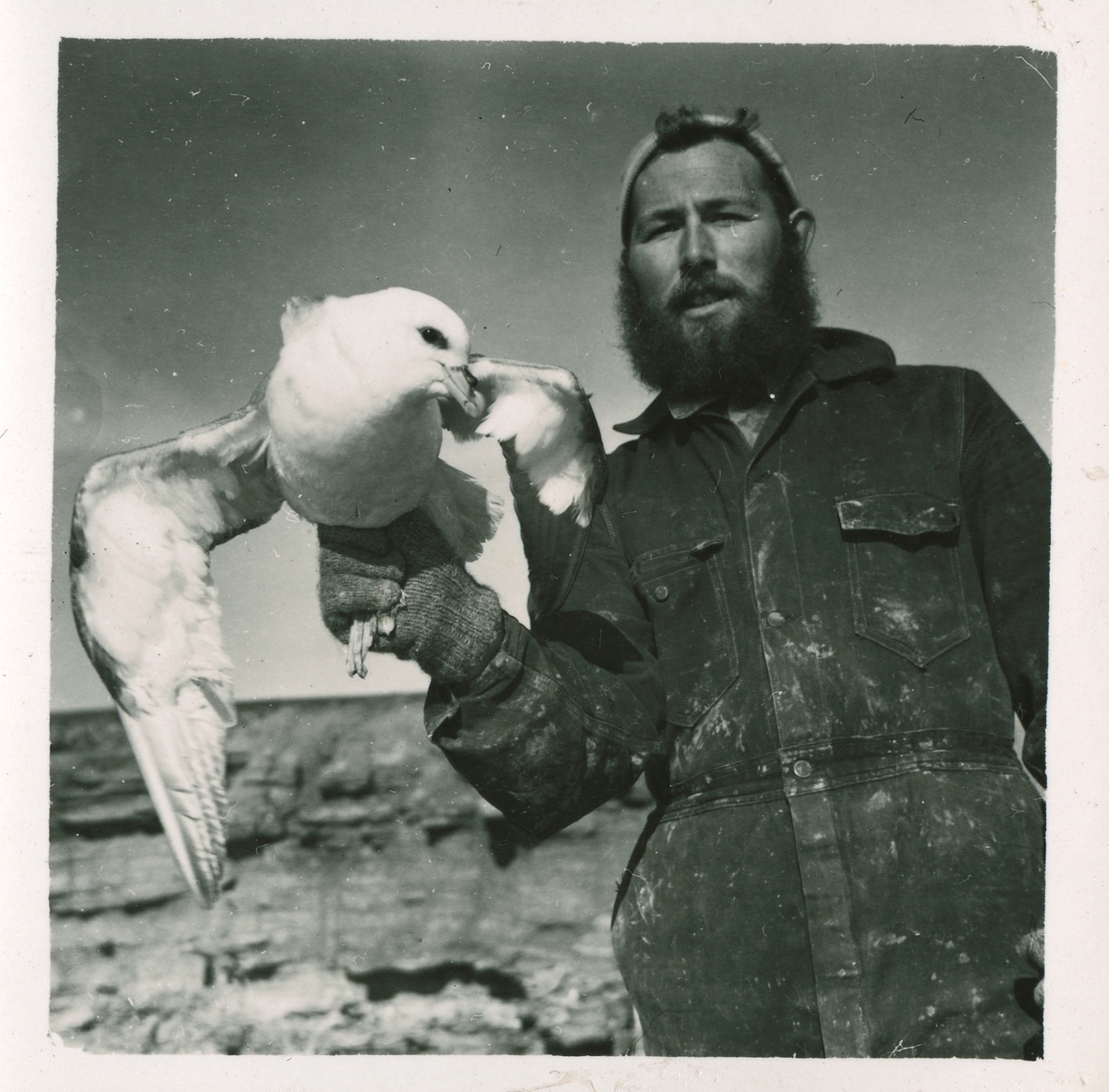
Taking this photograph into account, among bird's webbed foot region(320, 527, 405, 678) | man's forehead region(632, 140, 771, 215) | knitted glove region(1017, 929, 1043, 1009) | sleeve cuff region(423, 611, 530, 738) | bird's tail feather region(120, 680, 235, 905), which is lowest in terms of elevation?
knitted glove region(1017, 929, 1043, 1009)

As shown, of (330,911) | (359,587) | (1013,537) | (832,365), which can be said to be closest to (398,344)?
(359,587)

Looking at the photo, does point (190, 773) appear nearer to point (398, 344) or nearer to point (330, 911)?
point (330, 911)

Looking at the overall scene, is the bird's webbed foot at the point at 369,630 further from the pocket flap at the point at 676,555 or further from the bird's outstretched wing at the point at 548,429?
the pocket flap at the point at 676,555

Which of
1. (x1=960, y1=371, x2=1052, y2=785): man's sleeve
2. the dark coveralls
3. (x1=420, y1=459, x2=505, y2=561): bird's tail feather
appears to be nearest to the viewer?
the dark coveralls

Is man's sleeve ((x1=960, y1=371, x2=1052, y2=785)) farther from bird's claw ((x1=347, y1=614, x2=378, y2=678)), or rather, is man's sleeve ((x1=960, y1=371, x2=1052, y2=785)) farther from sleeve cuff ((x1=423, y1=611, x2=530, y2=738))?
bird's claw ((x1=347, y1=614, x2=378, y2=678))

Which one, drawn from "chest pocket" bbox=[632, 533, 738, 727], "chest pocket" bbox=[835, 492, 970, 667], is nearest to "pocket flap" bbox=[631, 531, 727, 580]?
"chest pocket" bbox=[632, 533, 738, 727]

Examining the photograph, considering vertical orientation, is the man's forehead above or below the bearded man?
above

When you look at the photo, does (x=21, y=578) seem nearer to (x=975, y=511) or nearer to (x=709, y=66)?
(x=709, y=66)
